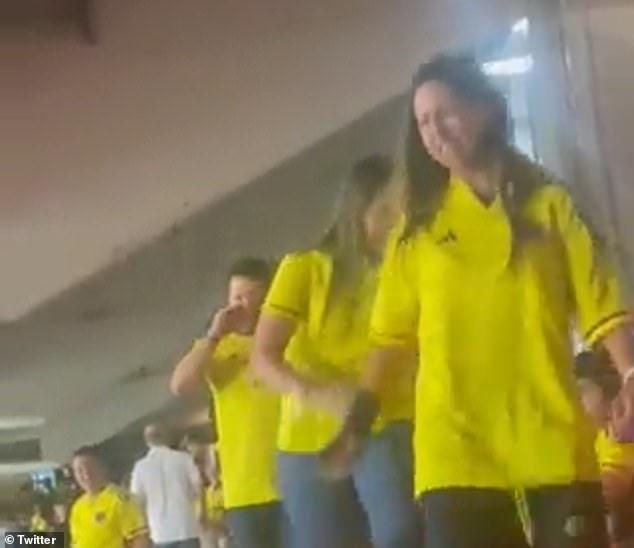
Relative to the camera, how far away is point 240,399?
3.39ft

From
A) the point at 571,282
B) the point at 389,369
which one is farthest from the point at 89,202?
the point at 571,282

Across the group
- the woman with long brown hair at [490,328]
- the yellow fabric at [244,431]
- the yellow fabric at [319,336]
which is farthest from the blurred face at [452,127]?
the yellow fabric at [244,431]

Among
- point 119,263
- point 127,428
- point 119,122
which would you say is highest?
point 119,122

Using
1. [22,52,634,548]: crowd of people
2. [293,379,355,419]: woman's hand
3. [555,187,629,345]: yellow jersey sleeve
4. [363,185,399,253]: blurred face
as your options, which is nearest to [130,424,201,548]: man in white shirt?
[22,52,634,548]: crowd of people

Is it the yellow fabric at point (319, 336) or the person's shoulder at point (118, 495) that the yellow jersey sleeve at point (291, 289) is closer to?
the yellow fabric at point (319, 336)

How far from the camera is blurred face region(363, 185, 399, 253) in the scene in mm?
1026

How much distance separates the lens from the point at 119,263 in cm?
106

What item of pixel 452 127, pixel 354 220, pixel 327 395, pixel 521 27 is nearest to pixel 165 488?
pixel 327 395

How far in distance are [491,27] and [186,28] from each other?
0.82ft

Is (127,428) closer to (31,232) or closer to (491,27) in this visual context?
(31,232)

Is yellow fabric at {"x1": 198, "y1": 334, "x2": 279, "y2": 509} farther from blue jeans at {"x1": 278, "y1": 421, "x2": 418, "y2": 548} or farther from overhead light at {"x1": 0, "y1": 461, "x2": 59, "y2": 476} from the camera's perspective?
overhead light at {"x1": 0, "y1": 461, "x2": 59, "y2": 476}

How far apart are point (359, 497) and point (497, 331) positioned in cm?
16

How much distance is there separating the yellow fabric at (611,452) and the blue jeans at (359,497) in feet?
0.46

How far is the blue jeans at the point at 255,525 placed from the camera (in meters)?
1.02
